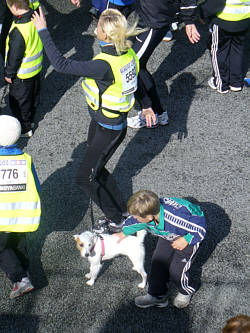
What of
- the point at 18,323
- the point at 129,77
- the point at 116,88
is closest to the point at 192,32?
the point at 129,77

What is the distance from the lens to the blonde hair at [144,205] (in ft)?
11.5

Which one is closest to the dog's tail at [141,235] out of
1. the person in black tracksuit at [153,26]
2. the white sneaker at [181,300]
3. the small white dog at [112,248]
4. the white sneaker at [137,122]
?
the small white dog at [112,248]

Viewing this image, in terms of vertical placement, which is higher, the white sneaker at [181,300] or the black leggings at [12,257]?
the black leggings at [12,257]

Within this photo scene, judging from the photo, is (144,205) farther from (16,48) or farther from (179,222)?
(16,48)

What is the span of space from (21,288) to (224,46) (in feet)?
12.9

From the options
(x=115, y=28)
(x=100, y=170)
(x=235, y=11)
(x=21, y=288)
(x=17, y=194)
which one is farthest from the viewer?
(x=235, y=11)

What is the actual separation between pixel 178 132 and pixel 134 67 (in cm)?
184

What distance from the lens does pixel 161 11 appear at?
17.3 feet

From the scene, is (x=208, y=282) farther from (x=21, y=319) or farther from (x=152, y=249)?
(x=21, y=319)

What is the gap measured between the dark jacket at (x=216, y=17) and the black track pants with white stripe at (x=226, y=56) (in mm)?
104

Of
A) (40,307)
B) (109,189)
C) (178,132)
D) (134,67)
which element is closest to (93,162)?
(109,189)

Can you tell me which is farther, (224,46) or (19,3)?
(224,46)

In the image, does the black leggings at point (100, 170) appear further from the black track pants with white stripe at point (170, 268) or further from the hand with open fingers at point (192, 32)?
the hand with open fingers at point (192, 32)

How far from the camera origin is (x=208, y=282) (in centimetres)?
429
